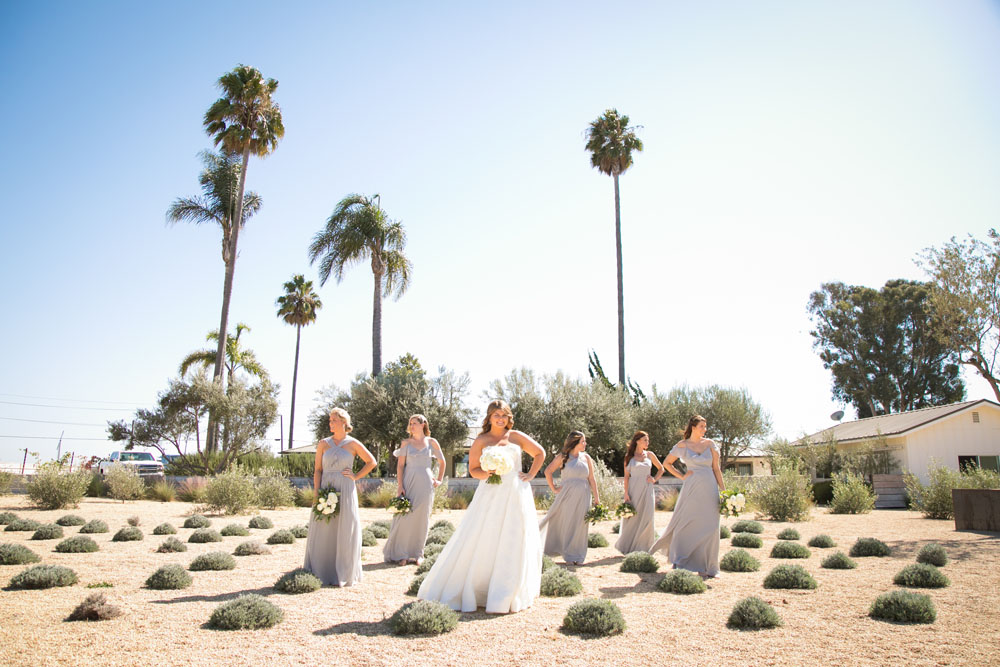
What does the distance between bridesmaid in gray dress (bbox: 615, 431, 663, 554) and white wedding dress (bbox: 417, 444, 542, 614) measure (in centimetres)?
541

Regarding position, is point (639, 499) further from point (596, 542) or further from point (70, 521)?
point (70, 521)

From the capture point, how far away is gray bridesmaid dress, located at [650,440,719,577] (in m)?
9.12

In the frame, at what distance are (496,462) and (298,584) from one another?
315cm

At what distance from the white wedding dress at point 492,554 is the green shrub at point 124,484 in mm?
20029

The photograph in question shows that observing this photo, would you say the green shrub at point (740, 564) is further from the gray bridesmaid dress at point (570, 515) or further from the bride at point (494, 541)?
the bride at point (494, 541)

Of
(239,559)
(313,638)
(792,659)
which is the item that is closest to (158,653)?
(313,638)

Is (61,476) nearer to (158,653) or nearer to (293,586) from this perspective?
(293,586)

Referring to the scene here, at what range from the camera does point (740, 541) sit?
12.6m

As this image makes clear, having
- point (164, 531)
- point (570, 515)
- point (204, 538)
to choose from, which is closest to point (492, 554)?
point (570, 515)

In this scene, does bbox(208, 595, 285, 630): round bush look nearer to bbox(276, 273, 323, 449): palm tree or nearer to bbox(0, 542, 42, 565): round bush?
bbox(0, 542, 42, 565): round bush

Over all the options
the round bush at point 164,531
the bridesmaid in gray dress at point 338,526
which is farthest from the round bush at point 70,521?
the bridesmaid in gray dress at point 338,526

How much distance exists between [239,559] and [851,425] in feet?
124

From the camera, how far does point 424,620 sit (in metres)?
5.79

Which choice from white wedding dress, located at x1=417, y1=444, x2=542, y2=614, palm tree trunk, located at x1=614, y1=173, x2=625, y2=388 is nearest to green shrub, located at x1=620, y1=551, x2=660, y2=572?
white wedding dress, located at x1=417, y1=444, x2=542, y2=614
